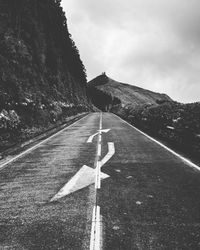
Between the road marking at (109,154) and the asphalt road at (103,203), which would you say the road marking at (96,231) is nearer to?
the asphalt road at (103,203)

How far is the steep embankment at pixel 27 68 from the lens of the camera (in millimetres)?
19109

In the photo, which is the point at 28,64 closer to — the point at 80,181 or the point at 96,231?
the point at 80,181

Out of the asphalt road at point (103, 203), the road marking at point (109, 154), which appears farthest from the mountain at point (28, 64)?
the asphalt road at point (103, 203)

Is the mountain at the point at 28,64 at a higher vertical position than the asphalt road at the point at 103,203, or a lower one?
higher

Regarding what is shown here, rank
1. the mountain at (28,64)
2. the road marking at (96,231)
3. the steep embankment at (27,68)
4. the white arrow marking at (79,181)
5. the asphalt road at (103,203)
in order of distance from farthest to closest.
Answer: the mountain at (28,64) < the steep embankment at (27,68) < the white arrow marking at (79,181) < the asphalt road at (103,203) < the road marking at (96,231)

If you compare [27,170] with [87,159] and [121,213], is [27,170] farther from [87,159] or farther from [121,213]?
[121,213]

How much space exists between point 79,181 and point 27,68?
27.6 m

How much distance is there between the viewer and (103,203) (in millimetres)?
5949

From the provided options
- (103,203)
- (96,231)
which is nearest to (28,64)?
(103,203)

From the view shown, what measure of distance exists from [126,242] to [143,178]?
3.87 m

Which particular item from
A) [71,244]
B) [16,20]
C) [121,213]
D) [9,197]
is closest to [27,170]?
[9,197]

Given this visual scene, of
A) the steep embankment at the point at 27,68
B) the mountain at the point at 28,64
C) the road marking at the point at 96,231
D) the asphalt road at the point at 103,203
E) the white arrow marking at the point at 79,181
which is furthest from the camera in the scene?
the mountain at the point at 28,64

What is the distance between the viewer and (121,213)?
5.41 metres

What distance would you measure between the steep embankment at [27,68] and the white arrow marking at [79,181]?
760cm
